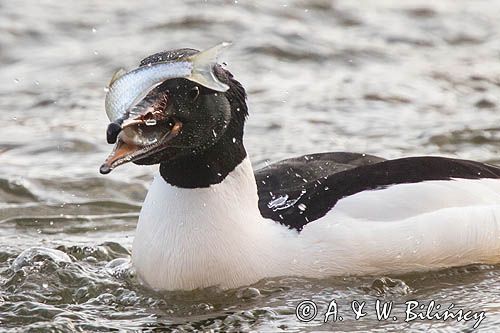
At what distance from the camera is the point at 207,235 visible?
6.62m

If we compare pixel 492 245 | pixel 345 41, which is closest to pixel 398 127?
pixel 345 41

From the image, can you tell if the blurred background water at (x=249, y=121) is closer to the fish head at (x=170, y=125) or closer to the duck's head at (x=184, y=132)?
the duck's head at (x=184, y=132)

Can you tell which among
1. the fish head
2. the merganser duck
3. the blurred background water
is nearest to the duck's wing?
the merganser duck

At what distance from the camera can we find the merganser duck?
6.39 meters

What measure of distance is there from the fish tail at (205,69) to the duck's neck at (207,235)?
0.68m

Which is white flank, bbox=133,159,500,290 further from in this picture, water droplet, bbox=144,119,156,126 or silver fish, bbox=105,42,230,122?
silver fish, bbox=105,42,230,122

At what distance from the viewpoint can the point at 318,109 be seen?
1071 centimetres

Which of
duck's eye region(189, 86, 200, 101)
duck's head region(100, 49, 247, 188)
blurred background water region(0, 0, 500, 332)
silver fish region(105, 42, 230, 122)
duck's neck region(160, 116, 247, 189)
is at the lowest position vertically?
blurred background water region(0, 0, 500, 332)

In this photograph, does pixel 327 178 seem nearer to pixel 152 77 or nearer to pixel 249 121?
pixel 152 77

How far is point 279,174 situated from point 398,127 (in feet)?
10.8

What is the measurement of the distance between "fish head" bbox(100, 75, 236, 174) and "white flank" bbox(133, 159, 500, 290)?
0.34m

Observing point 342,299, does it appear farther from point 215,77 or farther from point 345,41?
point 345,41

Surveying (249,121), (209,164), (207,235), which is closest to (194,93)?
(209,164)

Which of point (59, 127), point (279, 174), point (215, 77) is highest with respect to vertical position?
point (215, 77)
